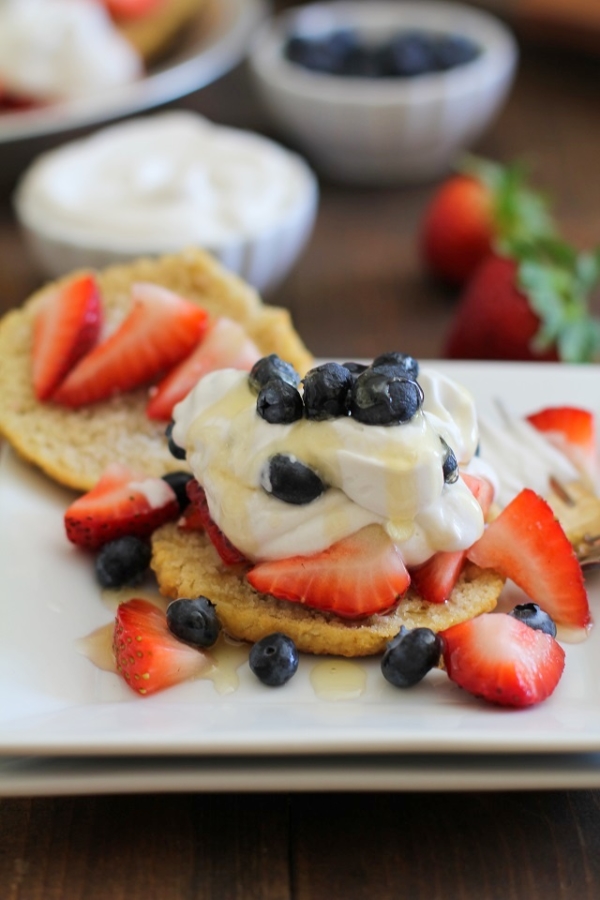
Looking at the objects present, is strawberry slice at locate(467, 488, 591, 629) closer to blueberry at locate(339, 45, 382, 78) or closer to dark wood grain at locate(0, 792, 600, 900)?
dark wood grain at locate(0, 792, 600, 900)

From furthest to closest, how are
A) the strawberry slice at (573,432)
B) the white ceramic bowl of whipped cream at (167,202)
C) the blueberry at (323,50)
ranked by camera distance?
1. the blueberry at (323,50)
2. the white ceramic bowl of whipped cream at (167,202)
3. the strawberry slice at (573,432)

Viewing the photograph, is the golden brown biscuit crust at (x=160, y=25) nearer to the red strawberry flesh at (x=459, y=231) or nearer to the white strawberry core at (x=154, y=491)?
the red strawberry flesh at (x=459, y=231)

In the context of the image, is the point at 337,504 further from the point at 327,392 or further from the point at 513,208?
the point at 513,208

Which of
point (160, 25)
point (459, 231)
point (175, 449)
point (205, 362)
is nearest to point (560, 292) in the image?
point (459, 231)

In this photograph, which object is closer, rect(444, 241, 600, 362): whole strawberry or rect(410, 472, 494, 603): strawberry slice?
rect(410, 472, 494, 603): strawberry slice

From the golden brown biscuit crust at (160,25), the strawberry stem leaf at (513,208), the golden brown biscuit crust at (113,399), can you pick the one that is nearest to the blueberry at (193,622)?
the golden brown biscuit crust at (113,399)

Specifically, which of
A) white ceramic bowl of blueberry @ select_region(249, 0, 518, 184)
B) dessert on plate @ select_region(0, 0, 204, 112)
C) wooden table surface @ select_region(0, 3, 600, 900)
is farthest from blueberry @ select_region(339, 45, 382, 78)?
wooden table surface @ select_region(0, 3, 600, 900)
